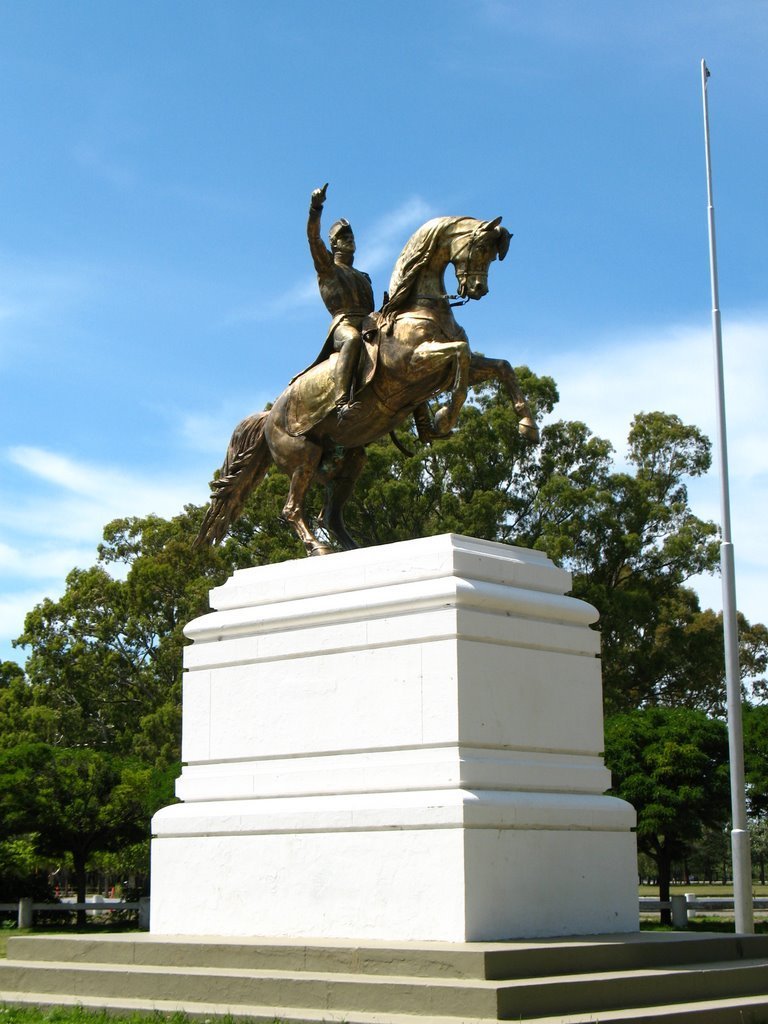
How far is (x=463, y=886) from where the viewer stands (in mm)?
9023

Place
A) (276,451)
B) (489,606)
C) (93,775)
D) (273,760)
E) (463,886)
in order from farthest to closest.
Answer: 1. (93,775)
2. (276,451)
3. (273,760)
4. (489,606)
5. (463,886)

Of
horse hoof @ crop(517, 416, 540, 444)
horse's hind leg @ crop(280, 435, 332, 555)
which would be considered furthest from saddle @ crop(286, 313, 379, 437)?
horse hoof @ crop(517, 416, 540, 444)

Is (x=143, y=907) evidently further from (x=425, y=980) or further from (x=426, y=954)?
(x=425, y=980)

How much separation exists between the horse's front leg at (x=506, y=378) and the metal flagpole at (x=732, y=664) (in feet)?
27.6

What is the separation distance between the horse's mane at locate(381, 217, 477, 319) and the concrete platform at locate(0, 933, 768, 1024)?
198 inches

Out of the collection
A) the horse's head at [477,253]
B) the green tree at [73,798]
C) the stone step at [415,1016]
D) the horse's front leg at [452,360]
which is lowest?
the stone step at [415,1016]

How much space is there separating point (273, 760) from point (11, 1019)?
260 cm

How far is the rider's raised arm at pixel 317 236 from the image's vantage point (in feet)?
39.4

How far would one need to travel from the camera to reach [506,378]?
1158 centimetres

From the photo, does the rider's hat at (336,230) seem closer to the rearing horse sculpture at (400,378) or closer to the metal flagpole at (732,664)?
the rearing horse sculpture at (400,378)

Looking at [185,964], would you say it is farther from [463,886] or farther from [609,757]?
[609,757]

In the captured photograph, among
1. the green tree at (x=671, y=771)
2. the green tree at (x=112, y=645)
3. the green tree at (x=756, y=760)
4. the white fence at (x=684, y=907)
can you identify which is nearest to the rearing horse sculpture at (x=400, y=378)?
the white fence at (x=684, y=907)

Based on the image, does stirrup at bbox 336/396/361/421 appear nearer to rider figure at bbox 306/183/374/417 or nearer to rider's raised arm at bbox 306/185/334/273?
rider figure at bbox 306/183/374/417

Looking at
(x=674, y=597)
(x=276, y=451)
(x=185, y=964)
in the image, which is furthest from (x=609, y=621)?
(x=185, y=964)
